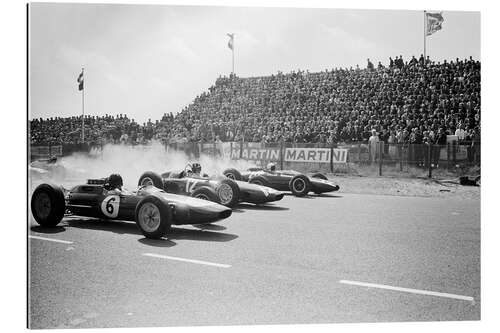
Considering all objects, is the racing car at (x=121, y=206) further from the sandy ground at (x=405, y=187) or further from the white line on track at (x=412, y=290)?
the sandy ground at (x=405, y=187)

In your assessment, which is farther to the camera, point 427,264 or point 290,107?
point 290,107

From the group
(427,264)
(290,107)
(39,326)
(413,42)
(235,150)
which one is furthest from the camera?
(235,150)

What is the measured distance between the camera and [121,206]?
5891 mm

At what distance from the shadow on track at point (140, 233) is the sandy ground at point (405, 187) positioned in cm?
256

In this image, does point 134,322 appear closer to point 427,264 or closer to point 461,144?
point 427,264

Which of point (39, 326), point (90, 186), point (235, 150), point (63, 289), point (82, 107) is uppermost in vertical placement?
point (82, 107)

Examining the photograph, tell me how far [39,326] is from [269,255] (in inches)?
84.6

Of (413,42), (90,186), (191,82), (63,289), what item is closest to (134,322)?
(63,289)

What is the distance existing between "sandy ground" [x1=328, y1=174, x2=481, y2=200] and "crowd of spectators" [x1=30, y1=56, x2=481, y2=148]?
619 millimetres

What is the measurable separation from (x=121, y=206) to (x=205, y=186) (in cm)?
162

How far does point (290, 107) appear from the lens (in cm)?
640

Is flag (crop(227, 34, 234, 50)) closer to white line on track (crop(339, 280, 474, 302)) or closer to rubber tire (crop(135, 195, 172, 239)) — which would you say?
rubber tire (crop(135, 195, 172, 239))

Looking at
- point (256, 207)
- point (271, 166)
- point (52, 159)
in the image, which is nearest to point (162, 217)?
point (52, 159)

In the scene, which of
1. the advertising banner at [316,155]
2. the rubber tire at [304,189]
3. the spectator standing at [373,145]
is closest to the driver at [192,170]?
the advertising banner at [316,155]
